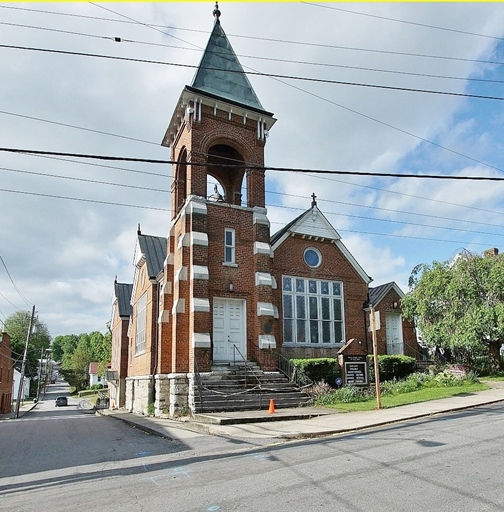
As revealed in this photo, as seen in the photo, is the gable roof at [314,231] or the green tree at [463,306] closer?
the green tree at [463,306]

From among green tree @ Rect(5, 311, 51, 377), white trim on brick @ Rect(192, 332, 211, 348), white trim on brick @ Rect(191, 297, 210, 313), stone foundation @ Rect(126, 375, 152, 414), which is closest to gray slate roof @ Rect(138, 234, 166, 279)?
stone foundation @ Rect(126, 375, 152, 414)

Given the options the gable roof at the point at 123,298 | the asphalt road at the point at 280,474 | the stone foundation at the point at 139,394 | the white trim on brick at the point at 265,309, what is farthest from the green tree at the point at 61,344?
the asphalt road at the point at 280,474

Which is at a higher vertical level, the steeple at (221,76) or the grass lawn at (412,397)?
the steeple at (221,76)

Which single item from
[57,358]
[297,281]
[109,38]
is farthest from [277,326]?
[57,358]

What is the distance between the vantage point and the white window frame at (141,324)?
24484 millimetres

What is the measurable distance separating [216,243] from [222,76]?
7686mm

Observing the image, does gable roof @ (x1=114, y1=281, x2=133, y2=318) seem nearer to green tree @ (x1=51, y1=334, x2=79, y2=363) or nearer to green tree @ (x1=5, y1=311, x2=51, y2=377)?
green tree @ (x1=5, y1=311, x2=51, y2=377)

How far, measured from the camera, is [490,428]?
400 inches

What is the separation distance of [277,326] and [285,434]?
10.6 metres

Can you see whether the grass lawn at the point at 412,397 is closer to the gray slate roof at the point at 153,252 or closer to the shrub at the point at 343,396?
the shrub at the point at 343,396

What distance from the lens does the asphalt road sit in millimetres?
5777

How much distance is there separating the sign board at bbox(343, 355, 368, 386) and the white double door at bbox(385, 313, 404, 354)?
5995 millimetres

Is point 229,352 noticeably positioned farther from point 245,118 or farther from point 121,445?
point 245,118

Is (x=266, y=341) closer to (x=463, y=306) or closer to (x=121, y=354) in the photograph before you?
(x=463, y=306)
